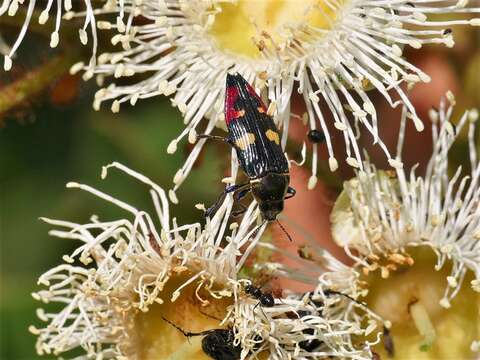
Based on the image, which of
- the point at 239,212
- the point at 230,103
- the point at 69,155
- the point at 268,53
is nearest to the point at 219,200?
the point at 239,212

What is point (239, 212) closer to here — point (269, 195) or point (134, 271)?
point (269, 195)

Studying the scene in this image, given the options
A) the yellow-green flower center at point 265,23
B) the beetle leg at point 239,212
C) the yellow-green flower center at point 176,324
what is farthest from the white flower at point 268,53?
the yellow-green flower center at point 176,324

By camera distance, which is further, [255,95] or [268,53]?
[268,53]

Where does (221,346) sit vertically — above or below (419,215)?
below

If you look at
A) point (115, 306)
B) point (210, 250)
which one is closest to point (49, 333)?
point (115, 306)

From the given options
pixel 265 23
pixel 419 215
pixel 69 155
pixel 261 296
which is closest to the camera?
pixel 261 296

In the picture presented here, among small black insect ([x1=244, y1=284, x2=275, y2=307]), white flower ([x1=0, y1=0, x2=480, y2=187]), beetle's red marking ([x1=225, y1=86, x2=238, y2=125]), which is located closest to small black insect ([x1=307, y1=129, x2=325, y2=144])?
white flower ([x1=0, y1=0, x2=480, y2=187])
